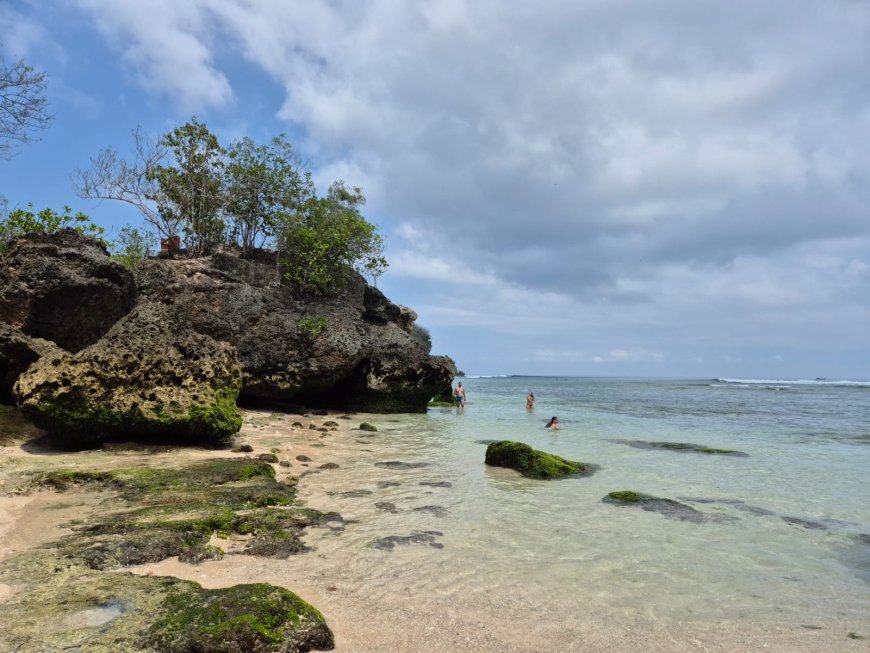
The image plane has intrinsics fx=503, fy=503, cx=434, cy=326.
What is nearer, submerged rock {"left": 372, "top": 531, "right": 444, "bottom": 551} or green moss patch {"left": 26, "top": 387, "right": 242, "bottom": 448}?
submerged rock {"left": 372, "top": 531, "right": 444, "bottom": 551}

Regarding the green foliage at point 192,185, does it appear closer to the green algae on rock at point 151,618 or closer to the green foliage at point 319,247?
the green foliage at point 319,247

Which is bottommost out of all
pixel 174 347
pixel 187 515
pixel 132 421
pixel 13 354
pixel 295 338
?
pixel 187 515

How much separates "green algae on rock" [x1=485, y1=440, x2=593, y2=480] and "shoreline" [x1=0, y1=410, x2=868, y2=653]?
16.7ft

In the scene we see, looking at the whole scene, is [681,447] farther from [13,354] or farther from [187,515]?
[13,354]

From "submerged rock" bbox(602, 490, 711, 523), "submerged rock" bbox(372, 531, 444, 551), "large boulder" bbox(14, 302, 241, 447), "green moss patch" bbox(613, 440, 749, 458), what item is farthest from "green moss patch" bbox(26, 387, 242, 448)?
"green moss patch" bbox(613, 440, 749, 458)

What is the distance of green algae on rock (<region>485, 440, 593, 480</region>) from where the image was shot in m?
10.8

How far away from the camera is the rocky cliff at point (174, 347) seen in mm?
10227

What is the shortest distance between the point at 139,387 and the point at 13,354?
351 centimetres

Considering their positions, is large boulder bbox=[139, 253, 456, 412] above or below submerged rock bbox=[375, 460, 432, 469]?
above

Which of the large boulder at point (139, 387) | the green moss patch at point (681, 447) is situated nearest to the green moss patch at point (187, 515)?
the large boulder at point (139, 387)

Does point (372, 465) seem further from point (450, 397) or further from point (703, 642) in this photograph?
point (450, 397)

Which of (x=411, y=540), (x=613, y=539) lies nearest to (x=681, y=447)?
(x=613, y=539)

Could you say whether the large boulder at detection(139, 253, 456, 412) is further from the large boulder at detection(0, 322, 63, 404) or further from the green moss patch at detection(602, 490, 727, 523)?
the green moss patch at detection(602, 490, 727, 523)

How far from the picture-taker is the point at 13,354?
1152cm
